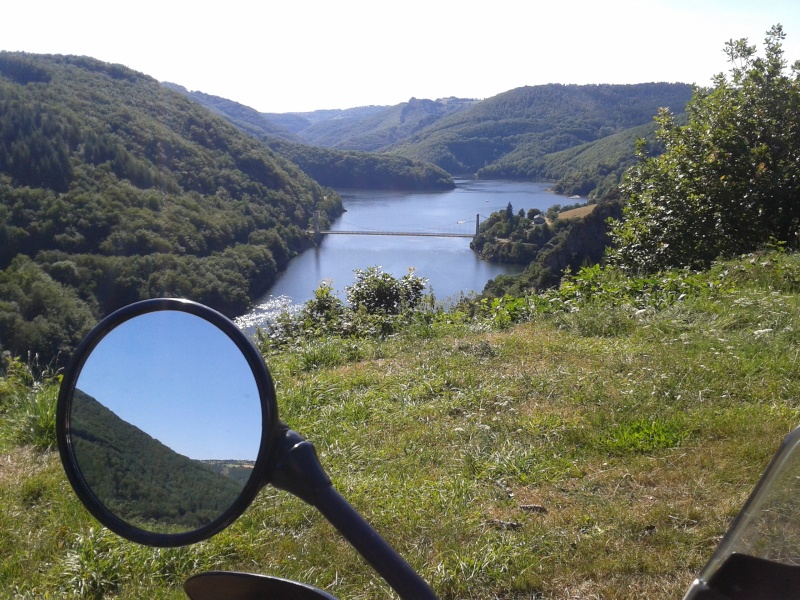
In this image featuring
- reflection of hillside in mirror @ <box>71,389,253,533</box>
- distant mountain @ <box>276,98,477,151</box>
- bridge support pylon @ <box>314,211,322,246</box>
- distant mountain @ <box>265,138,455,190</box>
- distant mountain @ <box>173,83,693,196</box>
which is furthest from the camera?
distant mountain @ <box>276,98,477,151</box>

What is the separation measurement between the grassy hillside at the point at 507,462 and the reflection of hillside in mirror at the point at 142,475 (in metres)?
1.13

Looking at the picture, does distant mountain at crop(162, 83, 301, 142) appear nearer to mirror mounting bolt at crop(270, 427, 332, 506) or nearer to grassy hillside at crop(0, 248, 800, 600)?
grassy hillside at crop(0, 248, 800, 600)

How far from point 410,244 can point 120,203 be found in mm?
18302

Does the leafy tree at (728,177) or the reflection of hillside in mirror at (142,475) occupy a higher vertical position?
the leafy tree at (728,177)

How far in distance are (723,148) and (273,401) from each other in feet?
34.5

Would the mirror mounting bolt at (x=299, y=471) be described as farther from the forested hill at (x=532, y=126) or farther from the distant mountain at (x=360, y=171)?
the forested hill at (x=532, y=126)

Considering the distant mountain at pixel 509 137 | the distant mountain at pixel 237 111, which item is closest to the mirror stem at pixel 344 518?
the distant mountain at pixel 509 137

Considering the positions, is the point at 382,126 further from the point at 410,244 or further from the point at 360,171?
the point at 410,244

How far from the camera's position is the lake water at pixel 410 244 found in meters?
26.4

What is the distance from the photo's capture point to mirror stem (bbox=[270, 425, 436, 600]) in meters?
0.92

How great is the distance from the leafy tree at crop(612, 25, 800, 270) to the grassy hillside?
4.22 meters

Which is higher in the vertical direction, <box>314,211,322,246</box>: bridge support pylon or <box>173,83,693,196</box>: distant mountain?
<box>173,83,693,196</box>: distant mountain

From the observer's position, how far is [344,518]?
0.92 m

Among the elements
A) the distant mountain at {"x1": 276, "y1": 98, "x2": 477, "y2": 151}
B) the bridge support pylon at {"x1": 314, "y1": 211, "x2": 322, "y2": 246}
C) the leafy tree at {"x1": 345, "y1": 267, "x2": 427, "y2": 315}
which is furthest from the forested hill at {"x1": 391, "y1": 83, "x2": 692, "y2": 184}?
the leafy tree at {"x1": 345, "y1": 267, "x2": 427, "y2": 315}
